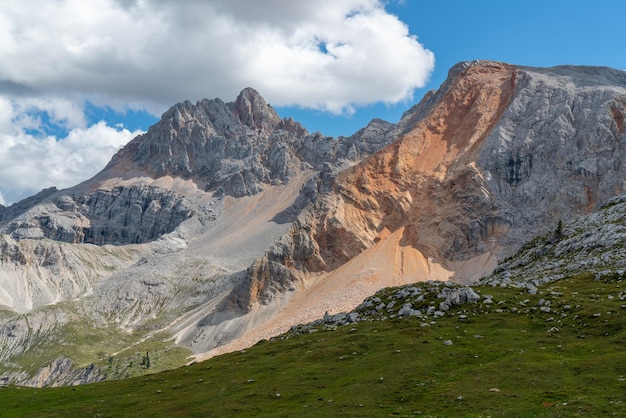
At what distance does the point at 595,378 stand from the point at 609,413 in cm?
715

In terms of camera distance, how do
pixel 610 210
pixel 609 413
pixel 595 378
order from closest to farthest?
pixel 609 413 < pixel 595 378 < pixel 610 210

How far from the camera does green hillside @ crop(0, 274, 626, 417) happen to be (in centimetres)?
4234

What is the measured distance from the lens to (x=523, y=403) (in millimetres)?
39906

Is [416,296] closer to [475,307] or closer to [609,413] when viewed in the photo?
[475,307]

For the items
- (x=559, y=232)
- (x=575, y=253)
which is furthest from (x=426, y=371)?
(x=559, y=232)

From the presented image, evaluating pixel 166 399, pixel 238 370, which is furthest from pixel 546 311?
pixel 166 399

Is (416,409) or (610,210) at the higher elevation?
(610,210)

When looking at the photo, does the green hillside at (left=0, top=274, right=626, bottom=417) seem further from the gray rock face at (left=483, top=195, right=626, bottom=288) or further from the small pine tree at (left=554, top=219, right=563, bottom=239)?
the small pine tree at (left=554, top=219, right=563, bottom=239)

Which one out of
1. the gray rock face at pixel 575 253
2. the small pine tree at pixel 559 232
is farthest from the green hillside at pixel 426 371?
the small pine tree at pixel 559 232

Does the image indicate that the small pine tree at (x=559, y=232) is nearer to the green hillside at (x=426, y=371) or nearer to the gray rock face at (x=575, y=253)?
the gray rock face at (x=575, y=253)

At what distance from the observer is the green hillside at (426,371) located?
42344 mm

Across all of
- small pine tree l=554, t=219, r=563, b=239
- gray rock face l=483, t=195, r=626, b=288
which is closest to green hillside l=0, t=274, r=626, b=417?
gray rock face l=483, t=195, r=626, b=288

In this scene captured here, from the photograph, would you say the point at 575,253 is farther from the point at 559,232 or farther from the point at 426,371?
the point at 426,371

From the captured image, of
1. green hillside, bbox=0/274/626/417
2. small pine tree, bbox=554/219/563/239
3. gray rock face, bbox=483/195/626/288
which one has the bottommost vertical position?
green hillside, bbox=0/274/626/417
